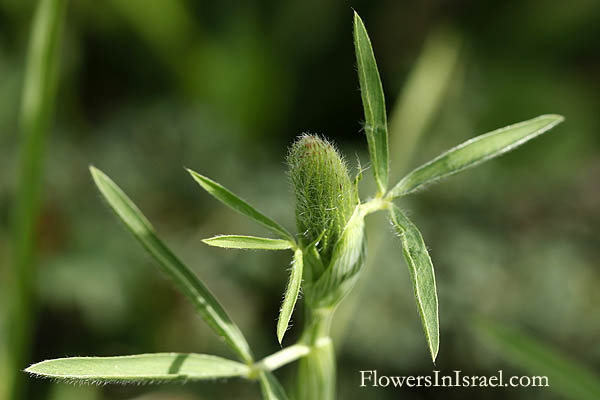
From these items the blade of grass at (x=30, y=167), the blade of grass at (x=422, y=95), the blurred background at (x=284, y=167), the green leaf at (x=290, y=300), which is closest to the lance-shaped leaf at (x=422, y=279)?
the green leaf at (x=290, y=300)

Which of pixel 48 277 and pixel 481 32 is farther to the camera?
pixel 481 32

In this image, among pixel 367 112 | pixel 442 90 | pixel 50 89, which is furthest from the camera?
pixel 442 90

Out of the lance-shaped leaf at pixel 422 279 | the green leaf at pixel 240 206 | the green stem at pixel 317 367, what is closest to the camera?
the lance-shaped leaf at pixel 422 279

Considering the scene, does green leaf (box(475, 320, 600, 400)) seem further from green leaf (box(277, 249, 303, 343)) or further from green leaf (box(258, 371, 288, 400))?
green leaf (box(277, 249, 303, 343))

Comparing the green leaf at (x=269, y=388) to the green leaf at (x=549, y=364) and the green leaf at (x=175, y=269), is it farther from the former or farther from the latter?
the green leaf at (x=549, y=364)

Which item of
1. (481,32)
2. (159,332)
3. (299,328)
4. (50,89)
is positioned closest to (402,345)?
(299,328)

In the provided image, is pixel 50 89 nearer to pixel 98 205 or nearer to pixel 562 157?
pixel 98 205
